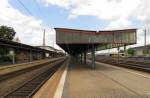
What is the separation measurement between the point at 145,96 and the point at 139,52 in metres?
112

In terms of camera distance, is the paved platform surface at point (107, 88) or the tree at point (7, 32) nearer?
the paved platform surface at point (107, 88)

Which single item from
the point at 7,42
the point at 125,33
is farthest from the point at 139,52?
the point at 125,33

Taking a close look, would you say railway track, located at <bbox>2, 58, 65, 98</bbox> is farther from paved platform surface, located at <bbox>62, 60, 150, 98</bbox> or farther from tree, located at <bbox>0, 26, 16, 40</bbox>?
tree, located at <bbox>0, 26, 16, 40</bbox>

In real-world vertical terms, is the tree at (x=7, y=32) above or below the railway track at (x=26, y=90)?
above

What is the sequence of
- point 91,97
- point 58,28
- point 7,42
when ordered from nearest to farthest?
point 91,97
point 58,28
point 7,42

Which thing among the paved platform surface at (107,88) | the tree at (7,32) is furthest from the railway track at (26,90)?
the tree at (7,32)

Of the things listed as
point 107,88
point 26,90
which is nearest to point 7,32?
point 26,90

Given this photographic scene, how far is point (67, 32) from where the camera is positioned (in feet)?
114

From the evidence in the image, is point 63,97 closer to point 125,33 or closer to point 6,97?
point 6,97

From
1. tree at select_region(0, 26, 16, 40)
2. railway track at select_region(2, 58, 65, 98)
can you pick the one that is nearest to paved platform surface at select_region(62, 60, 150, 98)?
railway track at select_region(2, 58, 65, 98)

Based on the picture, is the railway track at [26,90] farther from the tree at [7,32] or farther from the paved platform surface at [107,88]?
the tree at [7,32]

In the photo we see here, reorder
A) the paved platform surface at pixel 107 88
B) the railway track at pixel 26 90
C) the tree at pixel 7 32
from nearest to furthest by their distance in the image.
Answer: the paved platform surface at pixel 107 88 < the railway track at pixel 26 90 < the tree at pixel 7 32

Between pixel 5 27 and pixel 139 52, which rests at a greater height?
pixel 5 27

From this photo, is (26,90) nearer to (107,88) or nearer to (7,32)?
(107,88)
